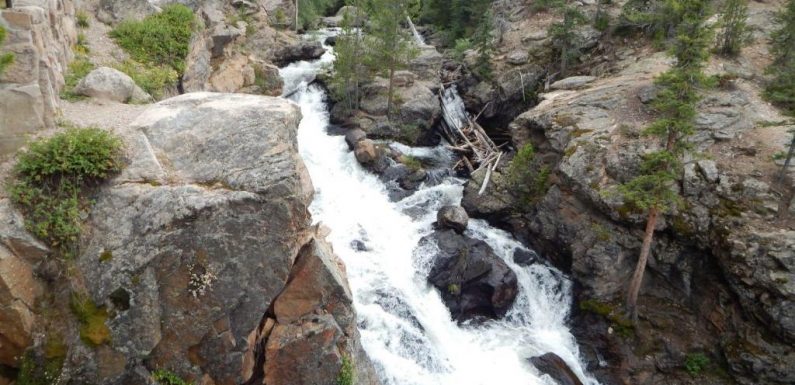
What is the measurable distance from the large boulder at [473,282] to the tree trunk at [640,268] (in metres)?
4.35

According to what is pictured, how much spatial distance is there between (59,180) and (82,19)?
1124cm

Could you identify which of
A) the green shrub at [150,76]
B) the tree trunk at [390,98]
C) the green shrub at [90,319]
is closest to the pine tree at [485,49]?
the tree trunk at [390,98]

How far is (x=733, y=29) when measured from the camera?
23.6m

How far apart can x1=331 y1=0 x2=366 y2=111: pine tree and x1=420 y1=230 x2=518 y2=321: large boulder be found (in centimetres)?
1450

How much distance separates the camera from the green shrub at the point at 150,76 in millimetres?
16562

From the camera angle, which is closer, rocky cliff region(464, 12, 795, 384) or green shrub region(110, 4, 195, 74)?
rocky cliff region(464, 12, 795, 384)

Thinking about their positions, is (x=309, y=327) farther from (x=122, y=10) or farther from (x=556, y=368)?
(x=122, y=10)

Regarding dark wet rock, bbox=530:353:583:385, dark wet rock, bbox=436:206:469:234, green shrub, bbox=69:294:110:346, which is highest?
green shrub, bbox=69:294:110:346

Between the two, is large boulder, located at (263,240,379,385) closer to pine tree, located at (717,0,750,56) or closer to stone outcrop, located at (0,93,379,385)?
stone outcrop, located at (0,93,379,385)

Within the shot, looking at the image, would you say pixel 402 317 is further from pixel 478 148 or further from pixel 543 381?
pixel 478 148

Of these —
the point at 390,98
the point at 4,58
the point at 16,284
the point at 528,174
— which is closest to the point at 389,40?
the point at 390,98

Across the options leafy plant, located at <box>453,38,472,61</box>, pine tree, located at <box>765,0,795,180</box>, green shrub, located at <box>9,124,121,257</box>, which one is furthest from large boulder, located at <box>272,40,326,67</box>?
pine tree, located at <box>765,0,795,180</box>

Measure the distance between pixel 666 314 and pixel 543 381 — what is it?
19.2 feet

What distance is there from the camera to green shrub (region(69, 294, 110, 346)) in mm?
9352
